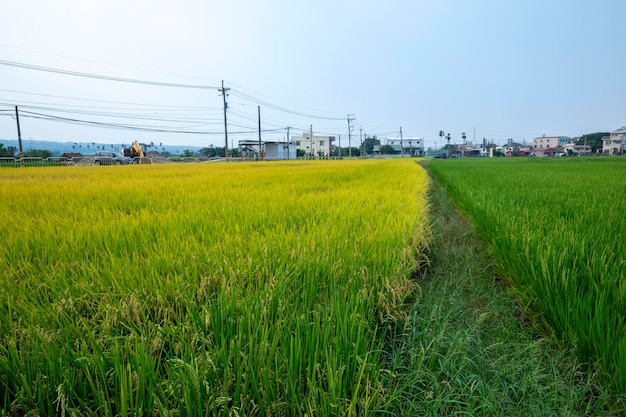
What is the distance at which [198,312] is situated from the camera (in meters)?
1.09

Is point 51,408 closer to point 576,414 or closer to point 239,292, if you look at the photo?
point 239,292

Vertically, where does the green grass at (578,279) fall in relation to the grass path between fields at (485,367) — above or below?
above

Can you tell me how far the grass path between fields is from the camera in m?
0.91

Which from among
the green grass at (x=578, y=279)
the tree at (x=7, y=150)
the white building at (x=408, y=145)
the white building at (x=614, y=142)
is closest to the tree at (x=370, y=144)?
the white building at (x=408, y=145)

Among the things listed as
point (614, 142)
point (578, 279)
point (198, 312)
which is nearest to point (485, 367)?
point (578, 279)

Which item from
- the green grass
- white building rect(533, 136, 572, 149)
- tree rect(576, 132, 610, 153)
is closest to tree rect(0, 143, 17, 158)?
the green grass

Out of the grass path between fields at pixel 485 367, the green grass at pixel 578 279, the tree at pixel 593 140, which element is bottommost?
the grass path between fields at pixel 485 367

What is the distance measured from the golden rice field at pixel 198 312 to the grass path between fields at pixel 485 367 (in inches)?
5.3

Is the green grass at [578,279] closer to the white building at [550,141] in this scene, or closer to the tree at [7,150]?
the tree at [7,150]

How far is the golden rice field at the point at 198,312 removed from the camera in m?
0.68

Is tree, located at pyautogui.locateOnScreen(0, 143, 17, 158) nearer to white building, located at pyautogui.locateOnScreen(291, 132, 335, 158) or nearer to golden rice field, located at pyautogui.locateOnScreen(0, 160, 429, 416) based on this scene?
golden rice field, located at pyautogui.locateOnScreen(0, 160, 429, 416)

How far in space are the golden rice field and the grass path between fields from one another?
0.14 m

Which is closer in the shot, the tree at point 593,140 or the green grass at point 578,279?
the green grass at point 578,279

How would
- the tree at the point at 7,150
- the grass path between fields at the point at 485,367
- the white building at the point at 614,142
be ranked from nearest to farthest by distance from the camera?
the grass path between fields at the point at 485,367 → the tree at the point at 7,150 → the white building at the point at 614,142
